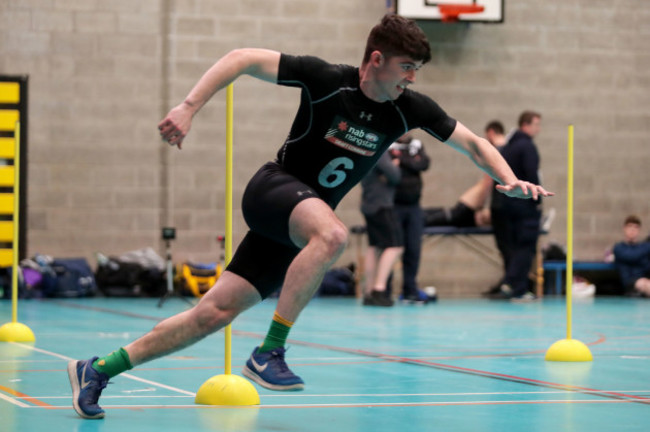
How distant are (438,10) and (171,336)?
36.1 feet

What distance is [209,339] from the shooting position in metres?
8.23

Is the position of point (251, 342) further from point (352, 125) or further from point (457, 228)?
point (457, 228)

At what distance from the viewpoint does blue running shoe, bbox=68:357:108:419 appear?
4223 millimetres

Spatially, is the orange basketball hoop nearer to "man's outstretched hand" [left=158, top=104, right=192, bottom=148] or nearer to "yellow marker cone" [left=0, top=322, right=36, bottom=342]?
"yellow marker cone" [left=0, top=322, right=36, bottom=342]

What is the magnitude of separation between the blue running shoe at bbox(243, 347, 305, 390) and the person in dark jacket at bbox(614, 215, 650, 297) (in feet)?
37.2

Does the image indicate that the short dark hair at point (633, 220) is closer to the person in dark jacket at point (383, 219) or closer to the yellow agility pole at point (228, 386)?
the person in dark jacket at point (383, 219)

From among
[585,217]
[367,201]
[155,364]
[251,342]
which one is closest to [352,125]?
[155,364]

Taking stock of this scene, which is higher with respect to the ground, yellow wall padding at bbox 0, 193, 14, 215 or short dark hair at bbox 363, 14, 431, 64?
short dark hair at bbox 363, 14, 431, 64

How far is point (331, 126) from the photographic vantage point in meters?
4.25

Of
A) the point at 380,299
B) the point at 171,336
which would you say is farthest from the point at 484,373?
the point at 380,299

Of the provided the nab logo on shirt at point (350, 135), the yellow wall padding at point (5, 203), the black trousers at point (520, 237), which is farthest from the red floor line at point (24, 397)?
the yellow wall padding at point (5, 203)

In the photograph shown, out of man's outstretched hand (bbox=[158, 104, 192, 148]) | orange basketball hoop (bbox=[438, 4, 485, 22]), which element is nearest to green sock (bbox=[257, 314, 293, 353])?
man's outstretched hand (bbox=[158, 104, 192, 148])

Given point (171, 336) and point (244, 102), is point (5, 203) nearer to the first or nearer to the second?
point (244, 102)

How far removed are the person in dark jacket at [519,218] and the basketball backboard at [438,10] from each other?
6.73 ft
